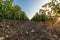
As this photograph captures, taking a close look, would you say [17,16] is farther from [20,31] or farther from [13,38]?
[13,38]

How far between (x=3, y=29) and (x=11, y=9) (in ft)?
6.40

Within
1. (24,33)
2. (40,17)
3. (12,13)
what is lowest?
(24,33)

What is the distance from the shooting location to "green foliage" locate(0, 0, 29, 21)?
731cm

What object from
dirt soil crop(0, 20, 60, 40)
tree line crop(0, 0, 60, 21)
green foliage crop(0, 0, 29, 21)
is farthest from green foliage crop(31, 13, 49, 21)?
dirt soil crop(0, 20, 60, 40)

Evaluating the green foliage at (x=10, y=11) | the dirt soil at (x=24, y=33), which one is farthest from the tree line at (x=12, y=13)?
the dirt soil at (x=24, y=33)

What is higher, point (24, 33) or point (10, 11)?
point (10, 11)

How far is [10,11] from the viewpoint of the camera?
24.8ft

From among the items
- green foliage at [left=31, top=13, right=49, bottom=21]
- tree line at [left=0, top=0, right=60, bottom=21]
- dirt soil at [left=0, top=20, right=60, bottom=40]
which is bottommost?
dirt soil at [left=0, top=20, right=60, bottom=40]

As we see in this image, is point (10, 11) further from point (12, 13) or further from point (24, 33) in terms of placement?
point (24, 33)

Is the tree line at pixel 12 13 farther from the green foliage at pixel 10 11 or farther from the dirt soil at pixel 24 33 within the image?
the dirt soil at pixel 24 33

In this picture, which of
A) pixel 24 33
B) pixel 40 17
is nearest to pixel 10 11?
pixel 40 17

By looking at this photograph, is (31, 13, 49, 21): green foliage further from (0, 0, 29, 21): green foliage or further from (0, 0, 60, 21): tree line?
(0, 0, 29, 21): green foliage

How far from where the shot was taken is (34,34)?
5547 mm

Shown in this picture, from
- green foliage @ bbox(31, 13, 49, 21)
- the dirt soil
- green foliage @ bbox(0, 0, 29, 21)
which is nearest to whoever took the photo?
the dirt soil
